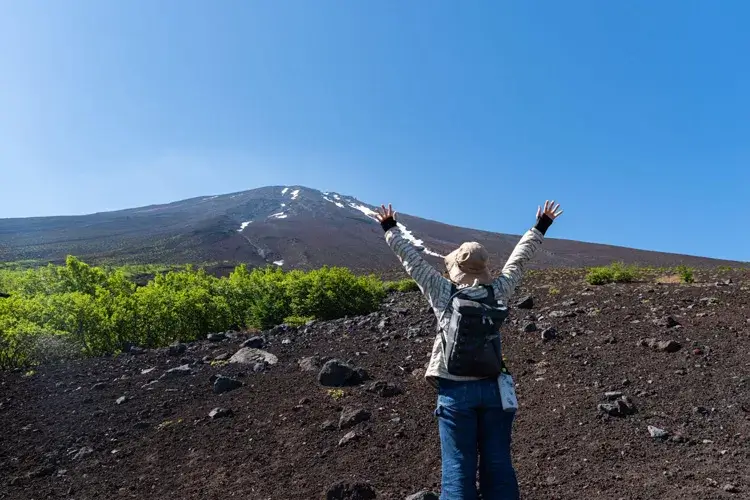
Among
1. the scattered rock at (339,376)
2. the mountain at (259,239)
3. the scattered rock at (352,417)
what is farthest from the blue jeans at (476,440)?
the mountain at (259,239)

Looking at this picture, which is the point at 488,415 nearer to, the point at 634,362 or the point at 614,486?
→ the point at 614,486

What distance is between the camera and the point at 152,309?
32.4ft

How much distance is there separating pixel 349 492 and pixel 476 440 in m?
1.37

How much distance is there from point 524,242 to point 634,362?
10.7 ft

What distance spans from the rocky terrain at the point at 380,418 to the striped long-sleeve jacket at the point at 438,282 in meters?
1.18

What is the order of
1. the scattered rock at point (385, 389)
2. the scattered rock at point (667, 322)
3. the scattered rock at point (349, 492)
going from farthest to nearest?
1. the scattered rock at point (667, 322)
2. the scattered rock at point (385, 389)
3. the scattered rock at point (349, 492)

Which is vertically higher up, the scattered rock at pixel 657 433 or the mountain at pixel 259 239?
the mountain at pixel 259 239

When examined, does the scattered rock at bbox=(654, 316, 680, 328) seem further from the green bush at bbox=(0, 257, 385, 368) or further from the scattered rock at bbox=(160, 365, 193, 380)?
the green bush at bbox=(0, 257, 385, 368)

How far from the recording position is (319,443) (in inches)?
163

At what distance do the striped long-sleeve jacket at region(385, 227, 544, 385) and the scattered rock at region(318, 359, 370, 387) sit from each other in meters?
3.16

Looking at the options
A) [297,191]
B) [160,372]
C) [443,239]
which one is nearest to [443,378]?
[160,372]

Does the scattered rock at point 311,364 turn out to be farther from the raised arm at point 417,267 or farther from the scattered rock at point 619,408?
the raised arm at point 417,267

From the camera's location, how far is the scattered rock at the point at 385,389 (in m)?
5.02

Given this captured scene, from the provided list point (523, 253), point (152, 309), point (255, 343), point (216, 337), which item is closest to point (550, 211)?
point (523, 253)
